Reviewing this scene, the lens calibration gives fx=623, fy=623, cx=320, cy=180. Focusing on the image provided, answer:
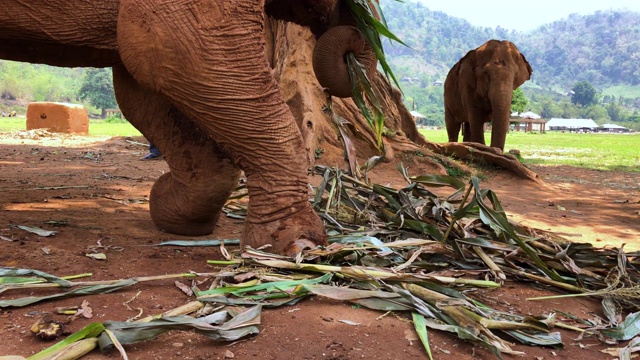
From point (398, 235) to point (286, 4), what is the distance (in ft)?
5.45

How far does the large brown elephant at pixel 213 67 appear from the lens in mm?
2635

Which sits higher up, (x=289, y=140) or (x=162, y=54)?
(x=162, y=54)

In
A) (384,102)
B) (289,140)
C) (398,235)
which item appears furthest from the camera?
(384,102)

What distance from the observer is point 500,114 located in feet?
41.0

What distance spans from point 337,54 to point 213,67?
110 centimetres

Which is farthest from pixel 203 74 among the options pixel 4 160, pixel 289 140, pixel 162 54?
pixel 4 160

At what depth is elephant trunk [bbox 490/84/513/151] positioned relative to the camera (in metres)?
12.4

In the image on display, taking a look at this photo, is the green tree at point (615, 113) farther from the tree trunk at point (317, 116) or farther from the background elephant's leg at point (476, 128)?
the tree trunk at point (317, 116)

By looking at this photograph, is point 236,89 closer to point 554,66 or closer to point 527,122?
point 527,122

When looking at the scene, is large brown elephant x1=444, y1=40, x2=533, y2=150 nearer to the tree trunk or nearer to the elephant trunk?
the elephant trunk

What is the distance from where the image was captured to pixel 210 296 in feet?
7.04

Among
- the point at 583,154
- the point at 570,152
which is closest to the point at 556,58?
the point at 570,152

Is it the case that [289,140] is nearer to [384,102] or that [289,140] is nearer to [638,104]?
[384,102]

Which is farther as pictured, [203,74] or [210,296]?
[203,74]
